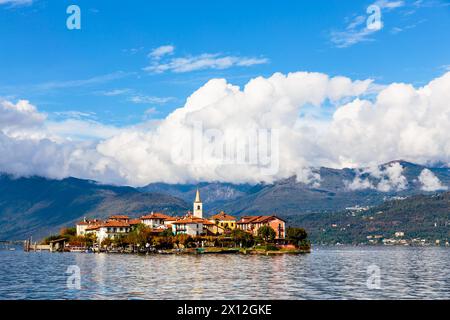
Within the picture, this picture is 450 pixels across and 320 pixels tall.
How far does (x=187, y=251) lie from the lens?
19412cm

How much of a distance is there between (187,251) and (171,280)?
113 m
